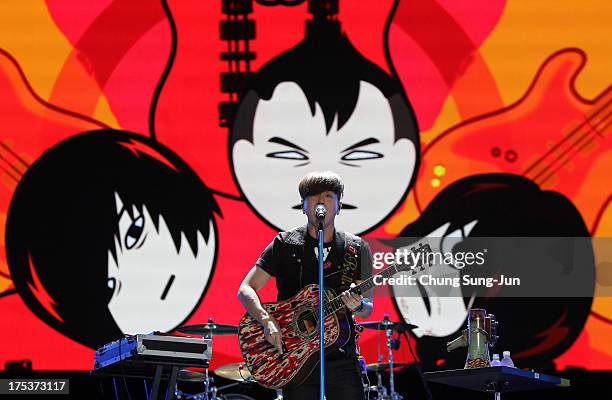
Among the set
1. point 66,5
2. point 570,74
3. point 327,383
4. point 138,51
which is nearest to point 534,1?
point 570,74

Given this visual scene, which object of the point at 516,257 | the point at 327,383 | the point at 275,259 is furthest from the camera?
the point at 516,257

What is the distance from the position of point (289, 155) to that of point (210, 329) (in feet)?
4.55

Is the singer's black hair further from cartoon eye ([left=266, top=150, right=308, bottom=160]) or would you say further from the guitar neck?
cartoon eye ([left=266, top=150, right=308, bottom=160])

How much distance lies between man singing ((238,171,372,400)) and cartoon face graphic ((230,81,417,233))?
2517 mm

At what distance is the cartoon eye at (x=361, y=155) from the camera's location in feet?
21.7

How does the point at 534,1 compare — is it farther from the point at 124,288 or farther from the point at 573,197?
the point at 124,288

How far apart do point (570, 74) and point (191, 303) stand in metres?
3.10

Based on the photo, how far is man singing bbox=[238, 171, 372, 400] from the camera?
3771mm

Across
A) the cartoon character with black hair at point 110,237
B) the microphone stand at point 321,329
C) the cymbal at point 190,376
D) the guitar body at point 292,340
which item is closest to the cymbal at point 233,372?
the cymbal at point 190,376

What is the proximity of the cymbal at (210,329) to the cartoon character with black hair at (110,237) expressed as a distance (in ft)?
1.02

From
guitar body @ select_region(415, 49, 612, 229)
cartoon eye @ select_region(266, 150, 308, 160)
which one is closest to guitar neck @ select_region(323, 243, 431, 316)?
guitar body @ select_region(415, 49, 612, 229)

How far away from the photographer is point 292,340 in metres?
4.02

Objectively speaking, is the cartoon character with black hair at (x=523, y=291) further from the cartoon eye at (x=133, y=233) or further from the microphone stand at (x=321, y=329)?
the microphone stand at (x=321, y=329)

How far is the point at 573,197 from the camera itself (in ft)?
21.3
